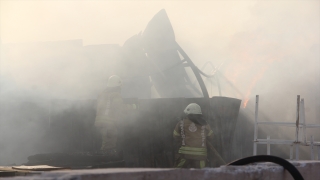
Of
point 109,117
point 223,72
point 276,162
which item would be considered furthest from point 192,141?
point 223,72

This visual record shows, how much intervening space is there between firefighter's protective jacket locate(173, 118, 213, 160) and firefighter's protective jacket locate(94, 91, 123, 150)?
1284 millimetres

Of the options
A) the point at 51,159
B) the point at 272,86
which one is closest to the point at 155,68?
the point at 272,86

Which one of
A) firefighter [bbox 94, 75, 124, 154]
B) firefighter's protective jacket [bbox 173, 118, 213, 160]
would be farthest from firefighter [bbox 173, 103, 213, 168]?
firefighter [bbox 94, 75, 124, 154]

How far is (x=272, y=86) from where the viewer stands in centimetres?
1481

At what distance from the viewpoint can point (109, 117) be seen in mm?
8281

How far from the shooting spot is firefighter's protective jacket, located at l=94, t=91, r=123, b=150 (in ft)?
27.1

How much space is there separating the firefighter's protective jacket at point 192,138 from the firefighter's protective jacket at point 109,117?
1.28m

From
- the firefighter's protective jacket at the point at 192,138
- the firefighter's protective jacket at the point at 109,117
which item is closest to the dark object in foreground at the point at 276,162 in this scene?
the firefighter's protective jacket at the point at 192,138

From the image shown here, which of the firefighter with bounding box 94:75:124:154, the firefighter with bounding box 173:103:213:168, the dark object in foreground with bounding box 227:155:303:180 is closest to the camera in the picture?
the dark object in foreground with bounding box 227:155:303:180

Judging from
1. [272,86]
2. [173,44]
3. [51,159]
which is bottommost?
[51,159]

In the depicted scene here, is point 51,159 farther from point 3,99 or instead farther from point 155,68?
point 155,68

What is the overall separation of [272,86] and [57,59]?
24.1 feet

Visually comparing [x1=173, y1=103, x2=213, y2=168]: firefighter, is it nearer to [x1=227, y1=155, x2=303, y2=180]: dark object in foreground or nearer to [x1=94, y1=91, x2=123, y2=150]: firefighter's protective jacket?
[x1=94, y1=91, x2=123, y2=150]: firefighter's protective jacket

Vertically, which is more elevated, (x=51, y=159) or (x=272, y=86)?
(x=272, y=86)
